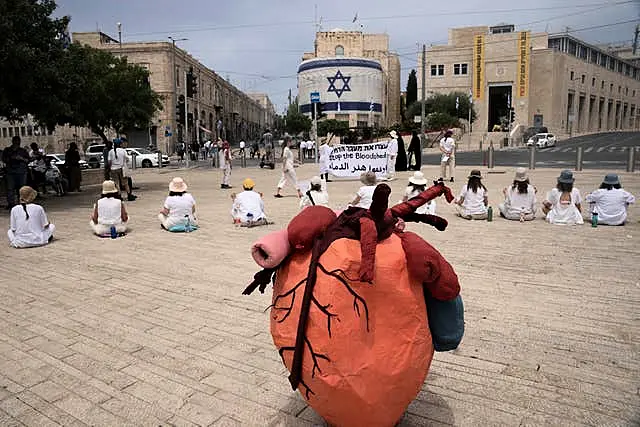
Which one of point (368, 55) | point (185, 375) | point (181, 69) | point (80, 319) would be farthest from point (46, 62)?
point (368, 55)

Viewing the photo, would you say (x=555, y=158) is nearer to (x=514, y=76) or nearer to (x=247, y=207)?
(x=247, y=207)

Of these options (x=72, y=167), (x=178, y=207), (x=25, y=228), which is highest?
(x=72, y=167)

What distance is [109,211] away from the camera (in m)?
9.45

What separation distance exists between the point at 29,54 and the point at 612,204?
13268 mm

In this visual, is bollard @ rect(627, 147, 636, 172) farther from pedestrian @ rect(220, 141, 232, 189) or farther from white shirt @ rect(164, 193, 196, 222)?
white shirt @ rect(164, 193, 196, 222)

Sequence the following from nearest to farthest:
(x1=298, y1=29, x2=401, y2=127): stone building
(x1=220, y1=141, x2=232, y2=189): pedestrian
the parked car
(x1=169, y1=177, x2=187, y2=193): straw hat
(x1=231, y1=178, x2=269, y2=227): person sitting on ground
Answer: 1. (x1=169, y1=177, x2=187, y2=193): straw hat
2. (x1=231, y1=178, x2=269, y2=227): person sitting on ground
3. (x1=220, y1=141, x2=232, y2=189): pedestrian
4. the parked car
5. (x1=298, y1=29, x2=401, y2=127): stone building

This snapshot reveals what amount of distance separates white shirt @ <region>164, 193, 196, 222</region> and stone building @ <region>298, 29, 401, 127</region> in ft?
208

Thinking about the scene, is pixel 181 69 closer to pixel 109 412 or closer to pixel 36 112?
pixel 36 112

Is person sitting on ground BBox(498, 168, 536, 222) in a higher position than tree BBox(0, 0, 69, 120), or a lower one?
lower

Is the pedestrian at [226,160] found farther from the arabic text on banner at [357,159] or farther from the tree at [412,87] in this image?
the tree at [412,87]

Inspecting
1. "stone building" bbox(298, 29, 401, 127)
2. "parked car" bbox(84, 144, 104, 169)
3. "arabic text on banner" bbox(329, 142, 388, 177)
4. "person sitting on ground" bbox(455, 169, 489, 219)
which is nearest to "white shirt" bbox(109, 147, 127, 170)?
"arabic text on banner" bbox(329, 142, 388, 177)

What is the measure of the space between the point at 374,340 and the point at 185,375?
6.77ft

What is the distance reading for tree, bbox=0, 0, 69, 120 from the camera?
11.9 m

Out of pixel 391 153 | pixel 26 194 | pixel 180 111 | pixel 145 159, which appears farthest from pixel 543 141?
pixel 26 194
